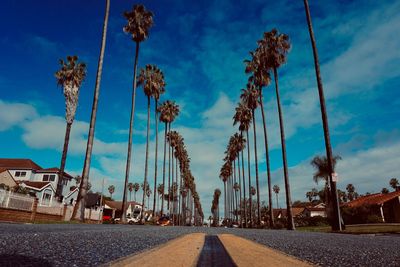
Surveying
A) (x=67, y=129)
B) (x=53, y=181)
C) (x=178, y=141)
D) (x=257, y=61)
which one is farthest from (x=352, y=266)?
(x=178, y=141)

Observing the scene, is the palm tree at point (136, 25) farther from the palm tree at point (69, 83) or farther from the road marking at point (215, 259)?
the road marking at point (215, 259)

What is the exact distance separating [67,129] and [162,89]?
1649 centimetres

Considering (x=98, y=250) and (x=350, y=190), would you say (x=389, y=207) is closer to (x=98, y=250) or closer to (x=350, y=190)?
(x=98, y=250)

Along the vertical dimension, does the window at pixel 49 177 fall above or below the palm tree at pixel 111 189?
below

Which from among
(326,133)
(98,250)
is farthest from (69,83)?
(98,250)

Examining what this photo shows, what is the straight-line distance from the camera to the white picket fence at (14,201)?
18689 millimetres

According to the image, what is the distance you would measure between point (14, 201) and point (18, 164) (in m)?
45.0

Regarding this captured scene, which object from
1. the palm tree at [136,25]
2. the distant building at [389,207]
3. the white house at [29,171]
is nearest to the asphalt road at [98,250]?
the palm tree at [136,25]

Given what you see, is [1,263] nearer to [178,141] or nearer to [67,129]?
[67,129]

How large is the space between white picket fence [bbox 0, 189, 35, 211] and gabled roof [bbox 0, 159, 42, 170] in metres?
41.6

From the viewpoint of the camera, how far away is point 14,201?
63.6 feet

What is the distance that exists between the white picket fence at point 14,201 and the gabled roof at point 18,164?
136 ft

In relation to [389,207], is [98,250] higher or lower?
lower

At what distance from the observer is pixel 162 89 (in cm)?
4891
